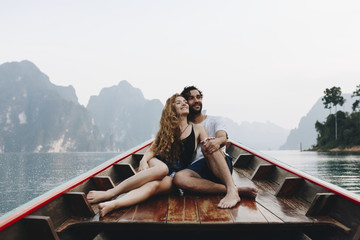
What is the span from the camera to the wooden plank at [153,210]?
232cm

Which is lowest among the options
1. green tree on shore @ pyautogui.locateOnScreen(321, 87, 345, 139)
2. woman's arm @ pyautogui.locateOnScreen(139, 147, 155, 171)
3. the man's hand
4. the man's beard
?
green tree on shore @ pyautogui.locateOnScreen(321, 87, 345, 139)

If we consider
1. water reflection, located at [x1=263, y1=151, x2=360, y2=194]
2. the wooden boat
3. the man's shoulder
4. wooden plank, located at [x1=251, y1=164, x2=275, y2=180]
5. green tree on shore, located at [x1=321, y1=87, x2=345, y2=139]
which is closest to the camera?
the wooden boat

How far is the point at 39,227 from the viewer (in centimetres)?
194

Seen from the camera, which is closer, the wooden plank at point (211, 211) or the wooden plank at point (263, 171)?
the wooden plank at point (211, 211)

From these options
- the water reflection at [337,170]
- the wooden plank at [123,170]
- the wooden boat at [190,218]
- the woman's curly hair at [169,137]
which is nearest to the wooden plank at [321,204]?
the wooden boat at [190,218]

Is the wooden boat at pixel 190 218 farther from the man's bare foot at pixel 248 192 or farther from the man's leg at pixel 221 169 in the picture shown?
the man's leg at pixel 221 169

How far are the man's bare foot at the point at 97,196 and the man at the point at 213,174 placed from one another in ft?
2.23

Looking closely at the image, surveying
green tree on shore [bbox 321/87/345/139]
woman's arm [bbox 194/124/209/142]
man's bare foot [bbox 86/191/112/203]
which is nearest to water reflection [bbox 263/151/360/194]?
woman's arm [bbox 194/124/209/142]

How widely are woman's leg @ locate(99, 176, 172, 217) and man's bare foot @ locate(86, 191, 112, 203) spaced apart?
8.5 inches

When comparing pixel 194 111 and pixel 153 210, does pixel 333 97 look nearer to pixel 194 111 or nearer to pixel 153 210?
pixel 194 111

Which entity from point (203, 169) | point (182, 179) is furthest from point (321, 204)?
point (182, 179)

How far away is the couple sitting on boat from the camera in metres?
2.79

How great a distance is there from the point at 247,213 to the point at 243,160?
111 inches

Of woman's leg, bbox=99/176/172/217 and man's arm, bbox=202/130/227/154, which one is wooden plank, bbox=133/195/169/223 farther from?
man's arm, bbox=202/130/227/154
